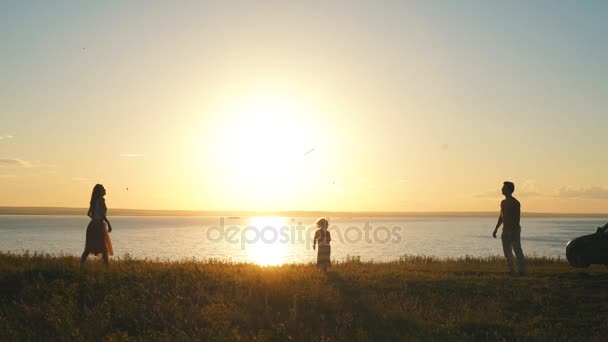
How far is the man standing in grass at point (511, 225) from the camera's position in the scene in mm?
17859

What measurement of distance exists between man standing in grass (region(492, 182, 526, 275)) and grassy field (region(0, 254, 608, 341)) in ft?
2.79

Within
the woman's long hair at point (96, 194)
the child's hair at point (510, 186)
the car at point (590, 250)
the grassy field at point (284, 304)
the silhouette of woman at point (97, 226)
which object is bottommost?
the grassy field at point (284, 304)

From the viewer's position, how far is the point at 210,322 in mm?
11508

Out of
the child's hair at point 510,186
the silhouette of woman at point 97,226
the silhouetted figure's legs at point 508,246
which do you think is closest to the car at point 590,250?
the silhouetted figure's legs at point 508,246

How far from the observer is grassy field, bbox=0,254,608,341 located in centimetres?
1116

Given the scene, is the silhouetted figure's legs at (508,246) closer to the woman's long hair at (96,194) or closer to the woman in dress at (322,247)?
the woman in dress at (322,247)

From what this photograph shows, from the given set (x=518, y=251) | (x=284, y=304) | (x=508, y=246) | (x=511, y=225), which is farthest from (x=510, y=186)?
(x=284, y=304)

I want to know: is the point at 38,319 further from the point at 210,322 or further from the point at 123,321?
the point at 210,322

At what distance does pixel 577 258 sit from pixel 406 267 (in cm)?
640

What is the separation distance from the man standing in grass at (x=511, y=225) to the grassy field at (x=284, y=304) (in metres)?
0.85

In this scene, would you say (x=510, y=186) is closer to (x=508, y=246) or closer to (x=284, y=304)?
(x=508, y=246)

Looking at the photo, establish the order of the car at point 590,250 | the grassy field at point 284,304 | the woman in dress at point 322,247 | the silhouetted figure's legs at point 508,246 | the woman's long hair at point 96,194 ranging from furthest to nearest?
1. the car at point 590,250
2. the woman in dress at point 322,247
3. the silhouetted figure's legs at point 508,246
4. the woman's long hair at point 96,194
5. the grassy field at point 284,304

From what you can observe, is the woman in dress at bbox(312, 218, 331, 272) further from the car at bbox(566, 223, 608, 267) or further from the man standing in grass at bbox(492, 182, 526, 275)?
the car at bbox(566, 223, 608, 267)

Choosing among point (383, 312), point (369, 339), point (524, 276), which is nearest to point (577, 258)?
point (524, 276)
